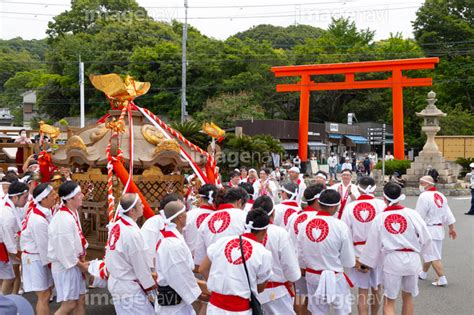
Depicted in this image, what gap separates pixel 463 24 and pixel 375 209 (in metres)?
35.3

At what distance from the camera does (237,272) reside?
3877 millimetres

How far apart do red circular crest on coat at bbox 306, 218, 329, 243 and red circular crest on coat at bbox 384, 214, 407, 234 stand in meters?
0.93

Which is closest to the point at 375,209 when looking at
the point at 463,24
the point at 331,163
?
the point at 331,163

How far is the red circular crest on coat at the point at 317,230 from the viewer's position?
16.0ft

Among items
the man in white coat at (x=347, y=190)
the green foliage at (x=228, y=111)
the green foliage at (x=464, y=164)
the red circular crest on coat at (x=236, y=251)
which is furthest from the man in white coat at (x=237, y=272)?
the green foliage at (x=228, y=111)

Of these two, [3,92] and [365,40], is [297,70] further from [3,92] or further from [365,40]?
[3,92]

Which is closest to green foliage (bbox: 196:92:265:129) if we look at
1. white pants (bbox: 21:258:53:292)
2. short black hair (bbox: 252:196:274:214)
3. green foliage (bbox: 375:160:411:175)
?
green foliage (bbox: 375:160:411:175)

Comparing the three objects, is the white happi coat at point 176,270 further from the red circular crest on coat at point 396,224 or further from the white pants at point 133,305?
the red circular crest on coat at point 396,224

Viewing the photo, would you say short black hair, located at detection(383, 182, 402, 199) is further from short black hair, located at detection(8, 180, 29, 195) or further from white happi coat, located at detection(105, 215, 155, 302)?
short black hair, located at detection(8, 180, 29, 195)

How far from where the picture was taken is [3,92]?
57.4 m

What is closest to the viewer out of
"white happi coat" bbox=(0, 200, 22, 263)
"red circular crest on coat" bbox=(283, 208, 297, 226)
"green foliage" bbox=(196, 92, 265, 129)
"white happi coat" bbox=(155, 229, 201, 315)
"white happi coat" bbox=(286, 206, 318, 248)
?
"white happi coat" bbox=(155, 229, 201, 315)

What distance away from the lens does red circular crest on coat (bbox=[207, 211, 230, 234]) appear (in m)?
5.31

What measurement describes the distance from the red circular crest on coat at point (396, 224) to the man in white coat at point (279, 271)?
1.36 m

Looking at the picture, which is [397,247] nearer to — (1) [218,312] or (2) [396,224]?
(2) [396,224]
